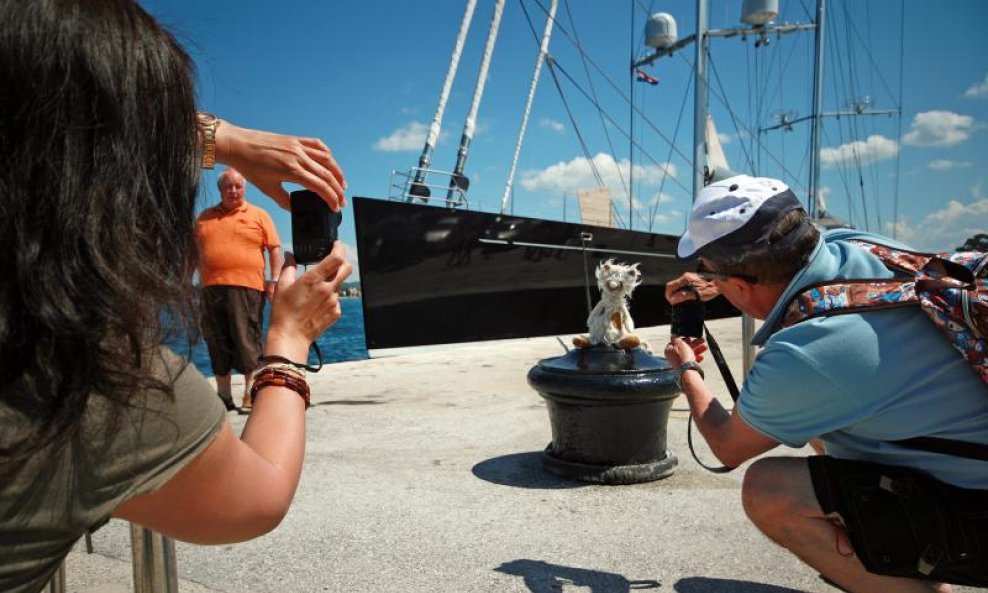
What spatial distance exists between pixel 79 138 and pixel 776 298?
74.0 inches

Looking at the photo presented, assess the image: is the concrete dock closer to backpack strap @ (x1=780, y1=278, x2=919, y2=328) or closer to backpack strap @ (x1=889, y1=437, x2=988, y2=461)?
backpack strap @ (x1=889, y1=437, x2=988, y2=461)

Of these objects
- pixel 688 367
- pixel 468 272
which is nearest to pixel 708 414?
pixel 688 367

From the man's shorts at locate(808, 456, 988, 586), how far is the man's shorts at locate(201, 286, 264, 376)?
498 cm

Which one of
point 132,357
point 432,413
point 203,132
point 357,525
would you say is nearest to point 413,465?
point 357,525

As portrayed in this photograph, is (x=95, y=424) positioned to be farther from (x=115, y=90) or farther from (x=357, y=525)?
(x=357, y=525)

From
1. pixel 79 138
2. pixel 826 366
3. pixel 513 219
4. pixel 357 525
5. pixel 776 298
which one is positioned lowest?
pixel 357 525

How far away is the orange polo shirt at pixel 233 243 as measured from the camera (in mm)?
5859

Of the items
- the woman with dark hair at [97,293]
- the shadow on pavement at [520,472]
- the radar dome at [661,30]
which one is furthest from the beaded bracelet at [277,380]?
the radar dome at [661,30]

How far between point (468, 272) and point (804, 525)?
338 inches

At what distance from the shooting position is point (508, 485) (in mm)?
3904

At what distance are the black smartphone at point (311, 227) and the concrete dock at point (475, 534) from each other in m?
1.63

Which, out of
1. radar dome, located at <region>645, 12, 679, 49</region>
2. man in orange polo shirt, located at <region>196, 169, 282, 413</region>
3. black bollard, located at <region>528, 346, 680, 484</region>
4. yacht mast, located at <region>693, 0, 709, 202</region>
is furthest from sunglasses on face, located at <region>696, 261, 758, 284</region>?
radar dome, located at <region>645, 12, 679, 49</region>

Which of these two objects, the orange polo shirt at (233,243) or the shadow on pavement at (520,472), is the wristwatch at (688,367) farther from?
the orange polo shirt at (233,243)

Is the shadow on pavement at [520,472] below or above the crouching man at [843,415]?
below
